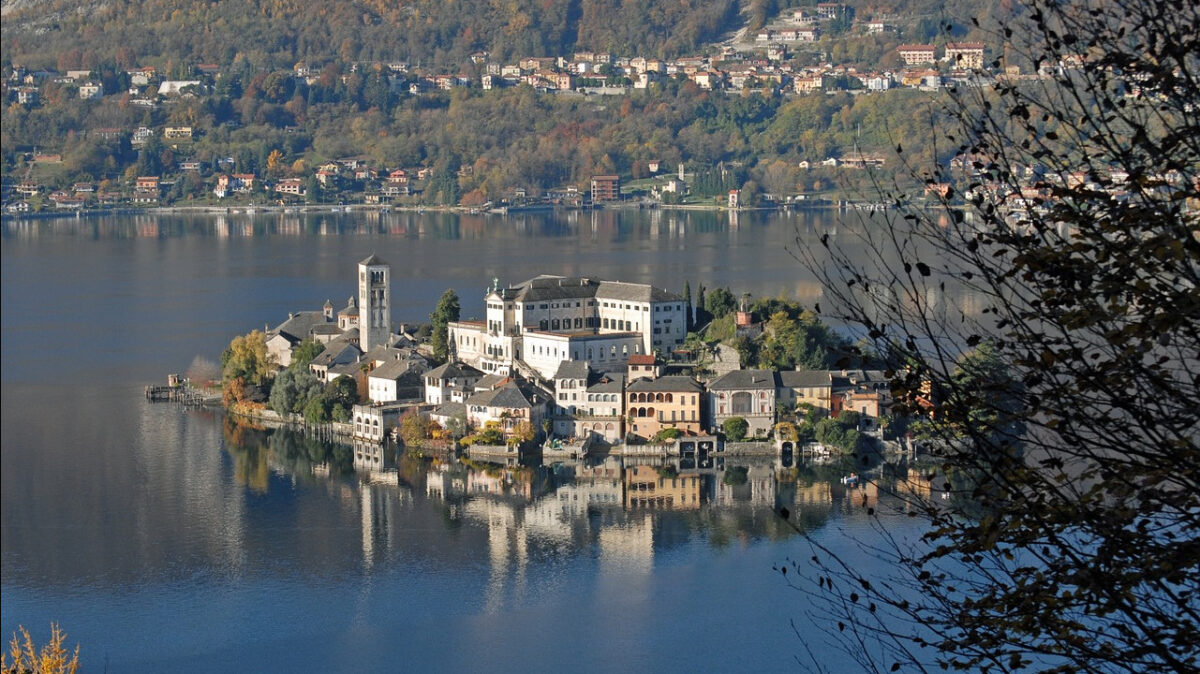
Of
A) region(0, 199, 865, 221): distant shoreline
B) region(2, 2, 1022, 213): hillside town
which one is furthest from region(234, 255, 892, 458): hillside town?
region(0, 199, 865, 221): distant shoreline

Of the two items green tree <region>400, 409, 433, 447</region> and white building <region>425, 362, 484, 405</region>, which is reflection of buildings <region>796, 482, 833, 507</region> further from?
white building <region>425, 362, 484, 405</region>

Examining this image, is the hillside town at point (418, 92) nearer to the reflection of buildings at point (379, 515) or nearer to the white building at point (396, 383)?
the white building at point (396, 383)

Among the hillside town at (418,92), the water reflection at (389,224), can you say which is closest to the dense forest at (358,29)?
the hillside town at (418,92)

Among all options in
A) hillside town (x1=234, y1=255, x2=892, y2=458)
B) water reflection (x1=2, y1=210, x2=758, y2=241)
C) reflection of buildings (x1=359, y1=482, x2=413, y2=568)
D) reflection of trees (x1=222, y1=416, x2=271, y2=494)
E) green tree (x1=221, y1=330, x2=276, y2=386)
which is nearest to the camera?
reflection of buildings (x1=359, y1=482, x2=413, y2=568)

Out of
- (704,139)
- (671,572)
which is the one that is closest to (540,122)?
(704,139)

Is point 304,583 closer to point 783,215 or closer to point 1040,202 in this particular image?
point 1040,202

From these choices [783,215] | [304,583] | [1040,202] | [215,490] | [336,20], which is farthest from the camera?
[336,20]
